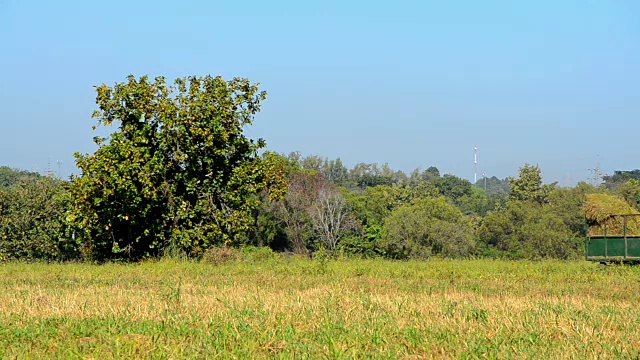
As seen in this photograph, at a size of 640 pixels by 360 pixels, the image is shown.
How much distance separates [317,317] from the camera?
9.22 meters

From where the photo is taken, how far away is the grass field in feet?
24.4

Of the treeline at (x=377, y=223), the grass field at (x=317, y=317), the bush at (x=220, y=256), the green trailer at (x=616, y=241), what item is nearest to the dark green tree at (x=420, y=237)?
the treeline at (x=377, y=223)

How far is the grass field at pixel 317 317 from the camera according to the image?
743 centimetres

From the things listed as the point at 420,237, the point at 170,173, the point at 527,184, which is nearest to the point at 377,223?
the point at 420,237

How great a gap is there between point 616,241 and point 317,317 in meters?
14.1

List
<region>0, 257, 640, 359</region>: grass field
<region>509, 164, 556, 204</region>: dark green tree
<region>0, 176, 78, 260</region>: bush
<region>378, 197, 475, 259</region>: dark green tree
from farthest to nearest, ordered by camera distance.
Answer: <region>509, 164, 556, 204</region>: dark green tree < <region>378, 197, 475, 259</region>: dark green tree < <region>0, 176, 78, 260</region>: bush < <region>0, 257, 640, 359</region>: grass field

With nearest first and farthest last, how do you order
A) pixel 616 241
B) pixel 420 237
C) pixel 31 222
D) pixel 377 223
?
pixel 616 241 < pixel 31 222 < pixel 420 237 < pixel 377 223

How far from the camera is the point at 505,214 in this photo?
6519 cm

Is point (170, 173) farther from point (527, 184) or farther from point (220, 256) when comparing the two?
point (527, 184)

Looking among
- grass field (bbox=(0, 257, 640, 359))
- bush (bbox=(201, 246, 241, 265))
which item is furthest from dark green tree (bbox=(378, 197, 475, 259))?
grass field (bbox=(0, 257, 640, 359))

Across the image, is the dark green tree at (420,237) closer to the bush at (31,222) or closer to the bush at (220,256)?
the bush at (31,222)

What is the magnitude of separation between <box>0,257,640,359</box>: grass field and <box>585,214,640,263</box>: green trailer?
16.8 ft

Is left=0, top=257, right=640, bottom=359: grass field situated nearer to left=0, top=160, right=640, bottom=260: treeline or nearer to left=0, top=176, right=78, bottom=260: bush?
left=0, top=176, right=78, bottom=260: bush

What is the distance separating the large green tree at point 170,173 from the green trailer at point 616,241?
9432 millimetres
